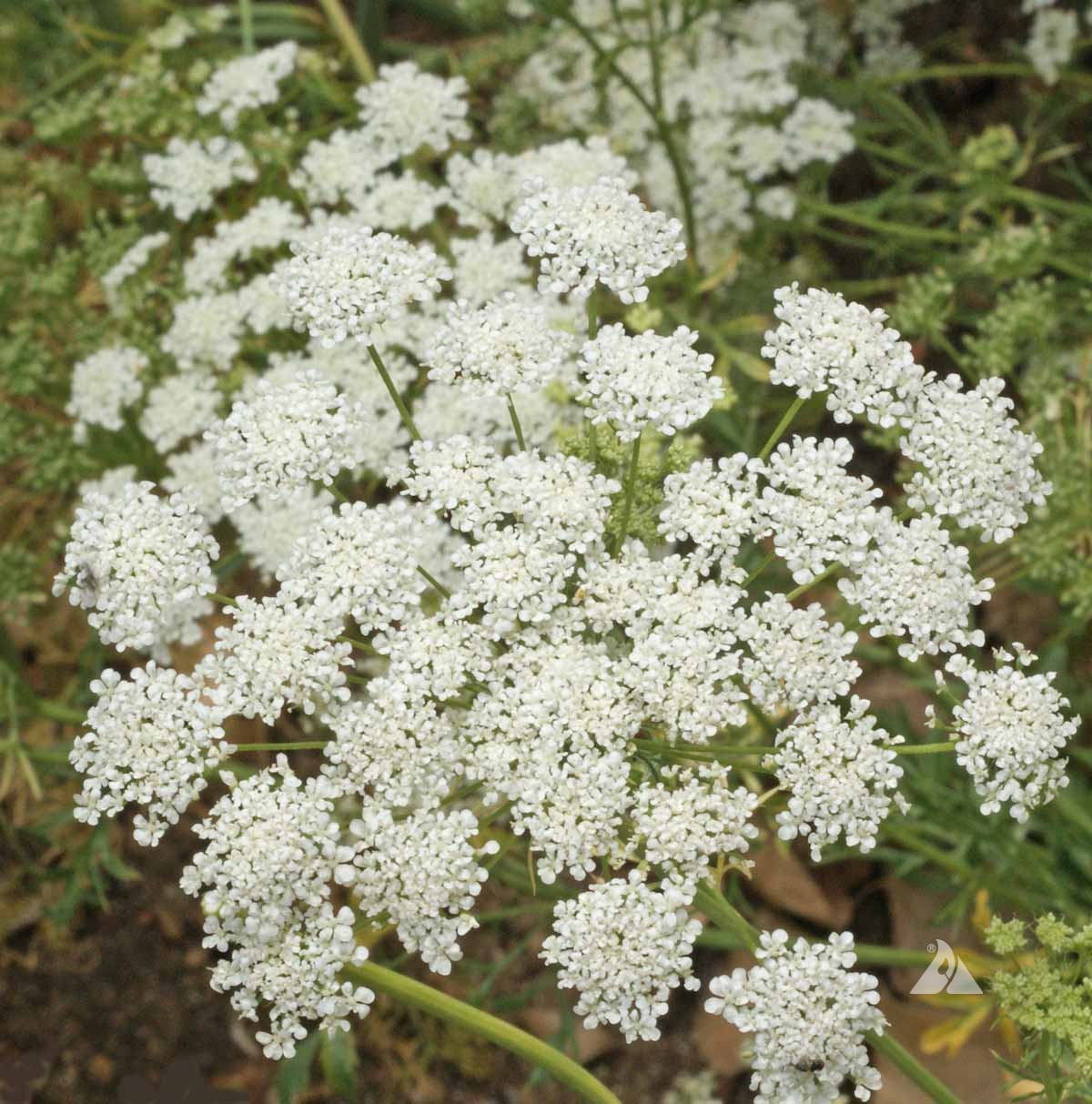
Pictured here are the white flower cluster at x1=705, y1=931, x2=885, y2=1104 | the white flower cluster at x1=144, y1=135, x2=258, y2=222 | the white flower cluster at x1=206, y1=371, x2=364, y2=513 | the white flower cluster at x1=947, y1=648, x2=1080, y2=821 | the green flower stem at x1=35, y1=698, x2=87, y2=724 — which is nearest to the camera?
the white flower cluster at x1=705, y1=931, x2=885, y2=1104

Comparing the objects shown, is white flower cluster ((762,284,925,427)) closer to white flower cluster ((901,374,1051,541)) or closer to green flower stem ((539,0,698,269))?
white flower cluster ((901,374,1051,541))

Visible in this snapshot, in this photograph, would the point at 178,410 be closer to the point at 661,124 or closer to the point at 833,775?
the point at 661,124

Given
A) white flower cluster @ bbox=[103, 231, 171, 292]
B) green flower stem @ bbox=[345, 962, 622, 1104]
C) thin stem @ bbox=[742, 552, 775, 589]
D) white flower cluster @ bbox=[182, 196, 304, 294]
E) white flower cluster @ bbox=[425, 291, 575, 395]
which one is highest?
white flower cluster @ bbox=[425, 291, 575, 395]

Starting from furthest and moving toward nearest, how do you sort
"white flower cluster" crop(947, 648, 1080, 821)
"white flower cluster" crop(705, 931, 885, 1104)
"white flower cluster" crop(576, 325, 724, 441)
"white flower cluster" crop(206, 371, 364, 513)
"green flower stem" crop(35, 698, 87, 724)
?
"green flower stem" crop(35, 698, 87, 724) < "white flower cluster" crop(206, 371, 364, 513) < "white flower cluster" crop(576, 325, 724, 441) < "white flower cluster" crop(947, 648, 1080, 821) < "white flower cluster" crop(705, 931, 885, 1104)

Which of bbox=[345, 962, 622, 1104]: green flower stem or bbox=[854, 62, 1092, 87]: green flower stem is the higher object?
bbox=[854, 62, 1092, 87]: green flower stem

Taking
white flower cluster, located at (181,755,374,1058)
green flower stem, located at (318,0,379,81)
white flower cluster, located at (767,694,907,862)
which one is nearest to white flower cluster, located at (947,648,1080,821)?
white flower cluster, located at (767,694,907,862)

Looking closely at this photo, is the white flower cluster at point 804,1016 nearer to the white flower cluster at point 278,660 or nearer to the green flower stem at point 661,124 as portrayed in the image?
the white flower cluster at point 278,660
